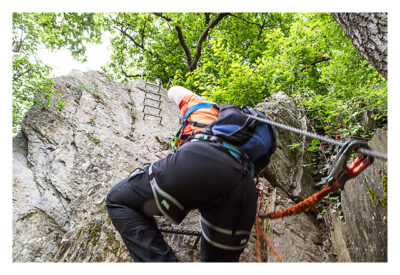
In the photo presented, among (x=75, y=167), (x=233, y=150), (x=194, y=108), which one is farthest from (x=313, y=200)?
(x=75, y=167)

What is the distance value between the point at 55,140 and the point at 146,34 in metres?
9.50

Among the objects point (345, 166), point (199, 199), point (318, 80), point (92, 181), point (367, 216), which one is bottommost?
point (92, 181)

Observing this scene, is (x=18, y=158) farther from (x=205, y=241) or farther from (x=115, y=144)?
(x=205, y=241)

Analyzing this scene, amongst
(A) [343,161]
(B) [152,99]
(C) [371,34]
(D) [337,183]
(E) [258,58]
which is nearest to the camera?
(A) [343,161]

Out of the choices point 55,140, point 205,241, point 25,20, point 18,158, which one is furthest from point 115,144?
point 205,241

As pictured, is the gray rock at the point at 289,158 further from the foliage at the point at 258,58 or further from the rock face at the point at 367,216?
the rock face at the point at 367,216

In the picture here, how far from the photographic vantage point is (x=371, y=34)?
224 centimetres

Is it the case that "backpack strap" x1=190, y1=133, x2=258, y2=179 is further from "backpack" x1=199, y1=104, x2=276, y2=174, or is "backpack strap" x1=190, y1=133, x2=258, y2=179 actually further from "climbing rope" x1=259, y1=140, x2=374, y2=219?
"climbing rope" x1=259, y1=140, x2=374, y2=219

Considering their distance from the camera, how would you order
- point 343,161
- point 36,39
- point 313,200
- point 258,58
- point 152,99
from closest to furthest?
point 343,161, point 313,200, point 36,39, point 258,58, point 152,99

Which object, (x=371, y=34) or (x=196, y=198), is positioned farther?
(x=371, y=34)

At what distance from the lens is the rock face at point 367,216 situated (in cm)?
209

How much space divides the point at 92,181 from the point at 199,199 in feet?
8.68

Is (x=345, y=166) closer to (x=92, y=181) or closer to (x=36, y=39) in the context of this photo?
(x=92, y=181)

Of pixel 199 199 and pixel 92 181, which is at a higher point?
pixel 199 199
